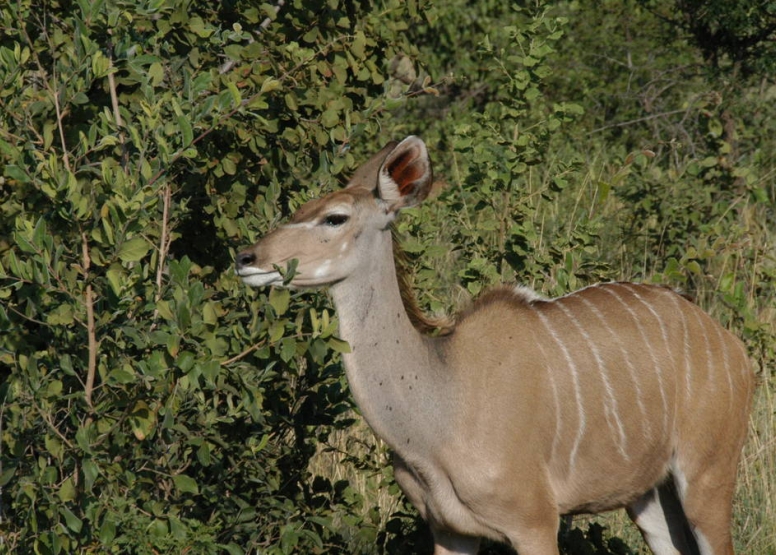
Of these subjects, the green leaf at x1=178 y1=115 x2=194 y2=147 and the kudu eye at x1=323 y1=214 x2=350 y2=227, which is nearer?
the green leaf at x1=178 y1=115 x2=194 y2=147

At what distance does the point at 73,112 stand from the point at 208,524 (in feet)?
4.52

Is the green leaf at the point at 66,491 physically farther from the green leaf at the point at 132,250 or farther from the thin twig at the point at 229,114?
the thin twig at the point at 229,114

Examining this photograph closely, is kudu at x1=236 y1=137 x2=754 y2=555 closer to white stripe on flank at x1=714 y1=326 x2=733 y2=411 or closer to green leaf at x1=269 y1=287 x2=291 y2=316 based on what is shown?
white stripe on flank at x1=714 y1=326 x2=733 y2=411

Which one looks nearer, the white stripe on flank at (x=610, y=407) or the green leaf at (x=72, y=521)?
the green leaf at (x=72, y=521)

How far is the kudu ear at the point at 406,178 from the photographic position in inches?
141

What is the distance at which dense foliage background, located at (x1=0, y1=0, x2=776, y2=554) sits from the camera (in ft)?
10.7

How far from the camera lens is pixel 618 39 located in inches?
335

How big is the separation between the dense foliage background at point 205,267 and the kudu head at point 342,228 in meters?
0.16

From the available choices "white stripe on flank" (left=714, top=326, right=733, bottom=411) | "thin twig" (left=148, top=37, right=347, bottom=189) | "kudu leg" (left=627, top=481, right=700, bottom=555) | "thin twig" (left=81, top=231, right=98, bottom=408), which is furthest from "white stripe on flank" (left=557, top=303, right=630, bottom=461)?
"thin twig" (left=81, top=231, right=98, bottom=408)

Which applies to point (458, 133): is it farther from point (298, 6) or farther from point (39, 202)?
point (39, 202)

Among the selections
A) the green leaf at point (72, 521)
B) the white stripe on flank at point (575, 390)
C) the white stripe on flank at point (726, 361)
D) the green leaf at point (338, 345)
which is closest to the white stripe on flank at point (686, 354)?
the white stripe on flank at point (726, 361)

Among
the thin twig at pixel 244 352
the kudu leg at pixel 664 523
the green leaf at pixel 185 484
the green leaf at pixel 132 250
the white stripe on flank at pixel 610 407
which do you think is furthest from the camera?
the kudu leg at pixel 664 523

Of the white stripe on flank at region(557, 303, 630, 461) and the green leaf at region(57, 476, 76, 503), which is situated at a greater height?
the white stripe on flank at region(557, 303, 630, 461)

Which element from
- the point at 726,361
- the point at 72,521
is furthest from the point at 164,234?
the point at 726,361
